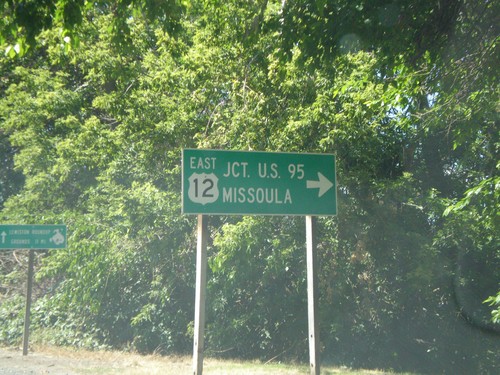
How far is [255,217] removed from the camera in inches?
456

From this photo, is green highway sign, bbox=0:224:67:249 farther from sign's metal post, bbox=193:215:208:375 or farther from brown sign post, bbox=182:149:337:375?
sign's metal post, bbox=193:215:208:375

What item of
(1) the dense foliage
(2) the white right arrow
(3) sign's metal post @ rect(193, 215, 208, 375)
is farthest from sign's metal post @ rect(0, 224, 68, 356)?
(2) the white right arrow

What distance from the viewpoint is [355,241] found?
1234cm

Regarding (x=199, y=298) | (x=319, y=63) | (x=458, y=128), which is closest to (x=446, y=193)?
(x=458, y=128)

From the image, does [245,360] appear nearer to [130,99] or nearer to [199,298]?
[130,99]

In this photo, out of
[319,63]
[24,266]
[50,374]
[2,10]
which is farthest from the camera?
[24,266]

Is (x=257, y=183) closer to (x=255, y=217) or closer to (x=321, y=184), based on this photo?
(x=321, y=184)

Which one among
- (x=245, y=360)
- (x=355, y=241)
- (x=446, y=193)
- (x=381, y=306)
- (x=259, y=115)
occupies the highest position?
(x=259, y=115)

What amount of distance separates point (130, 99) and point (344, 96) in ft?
13.6

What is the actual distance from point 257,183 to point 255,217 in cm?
492

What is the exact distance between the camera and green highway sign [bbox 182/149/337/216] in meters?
6.46

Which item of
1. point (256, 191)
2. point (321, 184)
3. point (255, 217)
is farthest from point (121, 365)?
point (321, 184)

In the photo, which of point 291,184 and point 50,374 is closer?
point 291,184

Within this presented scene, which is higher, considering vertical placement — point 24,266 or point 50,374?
point 24,266
